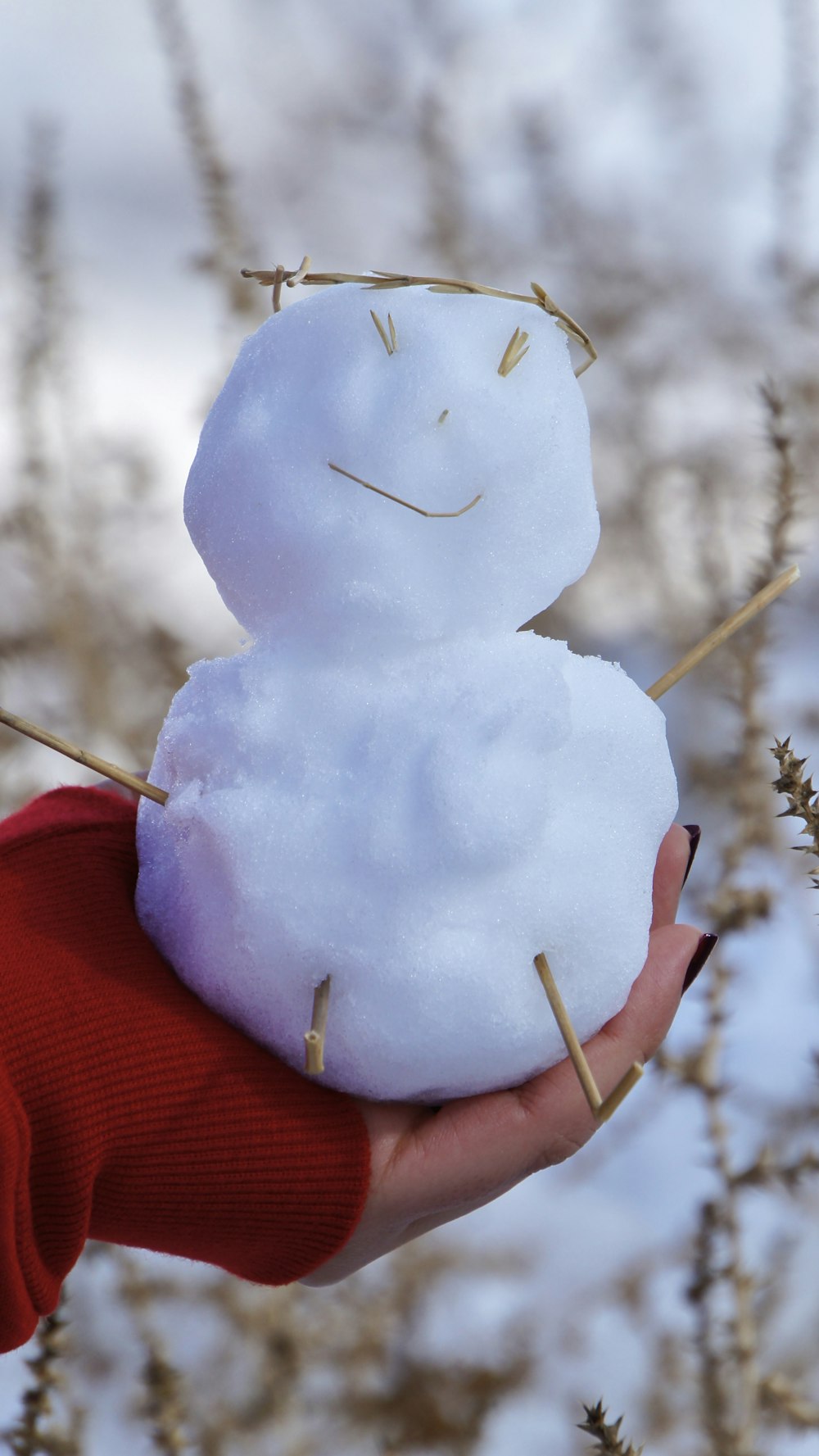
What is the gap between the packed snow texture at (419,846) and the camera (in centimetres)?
88

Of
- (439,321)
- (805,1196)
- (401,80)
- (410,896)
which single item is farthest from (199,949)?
(401,80)

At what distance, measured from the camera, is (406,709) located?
2.96 ft

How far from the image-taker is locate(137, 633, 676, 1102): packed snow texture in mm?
881

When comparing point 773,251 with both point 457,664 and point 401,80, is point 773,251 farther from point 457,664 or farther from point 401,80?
point 457,664

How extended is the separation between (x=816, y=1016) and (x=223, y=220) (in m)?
2.61

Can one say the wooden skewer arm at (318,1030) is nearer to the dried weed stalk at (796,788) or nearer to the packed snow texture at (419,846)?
the packed snow texture at (419,846)

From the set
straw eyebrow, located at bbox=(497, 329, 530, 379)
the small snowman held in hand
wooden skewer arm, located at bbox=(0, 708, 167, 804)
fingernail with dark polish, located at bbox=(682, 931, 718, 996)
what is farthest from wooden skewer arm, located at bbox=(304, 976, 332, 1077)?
straw eyebrow, located at bbox=(497, 329, 530, 379)

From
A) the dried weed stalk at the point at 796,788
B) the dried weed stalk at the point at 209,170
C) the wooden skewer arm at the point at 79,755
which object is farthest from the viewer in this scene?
the dried weed stalk at the point at 209,170

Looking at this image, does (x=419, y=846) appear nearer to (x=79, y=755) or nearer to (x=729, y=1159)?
(x=79, y=755)

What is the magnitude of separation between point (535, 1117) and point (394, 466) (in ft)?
1.87

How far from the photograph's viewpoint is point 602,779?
3.14 feet

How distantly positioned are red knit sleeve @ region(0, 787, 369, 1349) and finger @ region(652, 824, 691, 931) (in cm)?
36

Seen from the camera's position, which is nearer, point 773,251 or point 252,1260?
point 252,1260

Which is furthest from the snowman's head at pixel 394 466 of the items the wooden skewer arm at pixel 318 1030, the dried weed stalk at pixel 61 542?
the dried weed stalk at pixel 61 542
